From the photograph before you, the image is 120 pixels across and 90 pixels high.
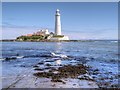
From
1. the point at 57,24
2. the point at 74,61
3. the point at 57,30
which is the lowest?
the point at 74,61

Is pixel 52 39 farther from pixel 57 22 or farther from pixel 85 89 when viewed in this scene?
pixel 85 89

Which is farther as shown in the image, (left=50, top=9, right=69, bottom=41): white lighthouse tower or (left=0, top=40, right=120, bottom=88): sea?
(left=50, top=9, right=69, bottom=41): white lighthouse tower

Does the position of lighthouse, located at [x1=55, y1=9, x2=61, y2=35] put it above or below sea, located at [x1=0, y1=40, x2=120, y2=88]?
above

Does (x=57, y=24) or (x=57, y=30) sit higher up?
(x=57, y=24)

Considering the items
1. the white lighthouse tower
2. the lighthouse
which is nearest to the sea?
the lighthouse

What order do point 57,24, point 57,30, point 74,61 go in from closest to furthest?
point 74,61, point 57,30, point 57,24

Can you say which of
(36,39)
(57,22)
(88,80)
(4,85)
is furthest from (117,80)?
(36,39)

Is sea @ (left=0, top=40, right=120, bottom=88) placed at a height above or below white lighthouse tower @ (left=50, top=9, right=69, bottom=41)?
below

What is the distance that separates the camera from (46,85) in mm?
13344

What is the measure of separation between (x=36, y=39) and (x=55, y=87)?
149 meters

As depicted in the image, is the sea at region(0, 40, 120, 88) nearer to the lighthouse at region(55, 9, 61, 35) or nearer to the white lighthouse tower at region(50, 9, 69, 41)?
the lighthouse at region(55, 9, 61, 35)

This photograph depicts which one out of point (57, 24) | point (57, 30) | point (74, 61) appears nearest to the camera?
point (74, 61)

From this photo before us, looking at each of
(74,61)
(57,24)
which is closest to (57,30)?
(57,24)

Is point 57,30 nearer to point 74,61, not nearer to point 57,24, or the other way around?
point 57,24
